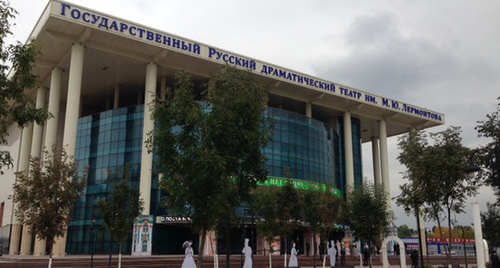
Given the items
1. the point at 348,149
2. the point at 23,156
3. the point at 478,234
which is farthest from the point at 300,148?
the point at 478,234

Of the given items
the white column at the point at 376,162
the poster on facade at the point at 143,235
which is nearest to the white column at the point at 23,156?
the poster on facade at the point at 143,235

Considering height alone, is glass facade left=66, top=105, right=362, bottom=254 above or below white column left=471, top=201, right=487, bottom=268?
above

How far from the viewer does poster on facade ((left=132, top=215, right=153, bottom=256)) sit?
1842 inches

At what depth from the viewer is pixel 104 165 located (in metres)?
54.6

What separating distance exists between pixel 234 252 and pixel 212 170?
131 feet

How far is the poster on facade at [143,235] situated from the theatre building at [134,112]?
0.32 m

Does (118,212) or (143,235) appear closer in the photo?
(118,212)

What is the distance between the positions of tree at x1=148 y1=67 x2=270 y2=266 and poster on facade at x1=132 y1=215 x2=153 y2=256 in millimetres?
29642

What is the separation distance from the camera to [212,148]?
18.1 m

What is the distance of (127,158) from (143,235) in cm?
1044

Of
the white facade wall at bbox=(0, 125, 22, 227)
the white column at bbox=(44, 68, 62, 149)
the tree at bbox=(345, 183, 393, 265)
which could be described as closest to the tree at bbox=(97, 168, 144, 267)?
the tree at bbox=(345, 183, 393, 265)

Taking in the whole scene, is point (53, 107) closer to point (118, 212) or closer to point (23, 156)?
point (23, 156)

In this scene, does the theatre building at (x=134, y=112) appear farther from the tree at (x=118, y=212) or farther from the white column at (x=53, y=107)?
the tree at (x=118, y=212)

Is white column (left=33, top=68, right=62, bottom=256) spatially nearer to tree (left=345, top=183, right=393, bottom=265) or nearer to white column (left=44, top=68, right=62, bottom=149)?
white column (left=44, top=68, right=62, bottom=149)
